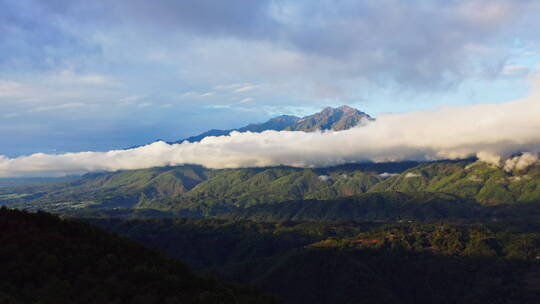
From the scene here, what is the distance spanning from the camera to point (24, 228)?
392 ft

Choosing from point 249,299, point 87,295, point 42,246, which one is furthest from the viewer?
point 249,299

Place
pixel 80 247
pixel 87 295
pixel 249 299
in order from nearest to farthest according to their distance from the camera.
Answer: pixel 87 295
pixel 80 247
pixel 249 299

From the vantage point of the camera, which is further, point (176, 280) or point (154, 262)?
point (154, 262)

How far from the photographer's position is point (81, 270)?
112562mm

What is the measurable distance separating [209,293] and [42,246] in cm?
4599

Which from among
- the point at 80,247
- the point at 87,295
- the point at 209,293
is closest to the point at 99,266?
the point at 80,247

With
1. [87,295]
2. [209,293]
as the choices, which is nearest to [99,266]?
[87,295]

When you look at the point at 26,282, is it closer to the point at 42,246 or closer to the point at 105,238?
the point at 42,246

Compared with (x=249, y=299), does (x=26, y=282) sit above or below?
above

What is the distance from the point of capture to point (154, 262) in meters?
133

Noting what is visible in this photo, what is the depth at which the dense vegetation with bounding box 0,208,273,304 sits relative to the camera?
99.4m

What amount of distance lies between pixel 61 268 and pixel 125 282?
53.3 ft

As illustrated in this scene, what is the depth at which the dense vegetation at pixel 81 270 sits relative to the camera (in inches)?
3912

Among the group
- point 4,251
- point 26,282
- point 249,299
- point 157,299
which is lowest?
point 249,299
